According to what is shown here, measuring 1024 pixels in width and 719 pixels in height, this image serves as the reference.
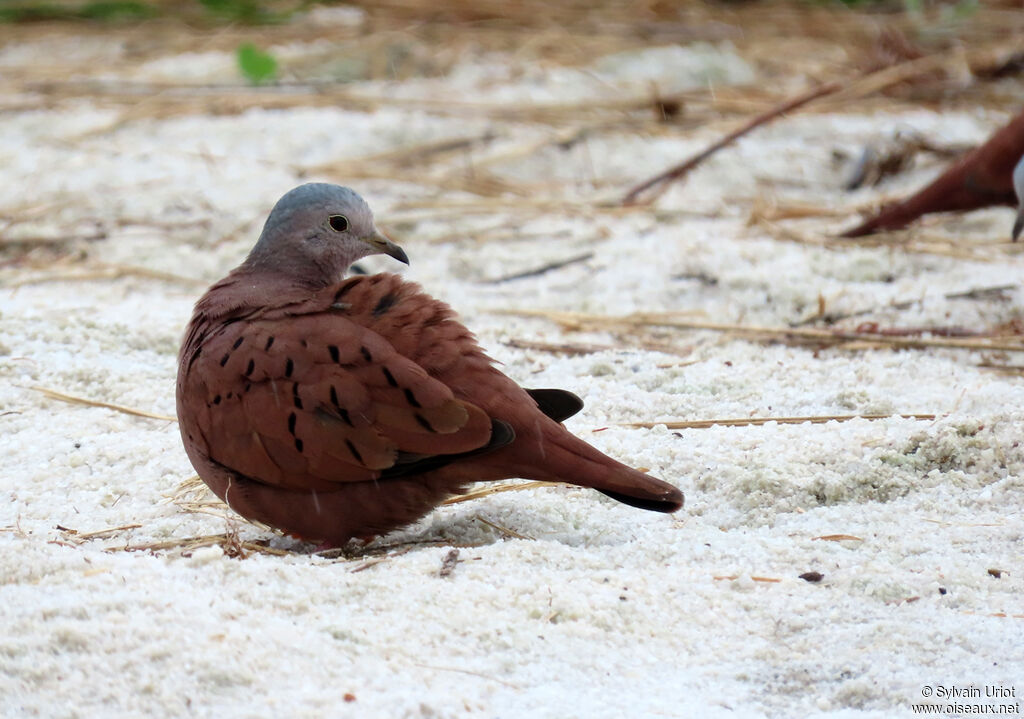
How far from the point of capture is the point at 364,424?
2438 millimetres

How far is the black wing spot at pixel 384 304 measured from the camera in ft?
8.41

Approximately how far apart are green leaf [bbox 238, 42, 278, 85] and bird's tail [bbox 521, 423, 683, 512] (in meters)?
4.61

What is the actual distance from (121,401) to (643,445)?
1.42 m

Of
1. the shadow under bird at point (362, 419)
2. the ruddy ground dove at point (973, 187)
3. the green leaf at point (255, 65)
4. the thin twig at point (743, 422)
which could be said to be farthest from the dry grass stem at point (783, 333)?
the green leaf at point (255, 65)

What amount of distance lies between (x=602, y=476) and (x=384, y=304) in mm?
570

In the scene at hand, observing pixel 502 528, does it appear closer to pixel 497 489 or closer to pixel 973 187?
pixel 497 489

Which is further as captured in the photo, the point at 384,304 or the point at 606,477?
the point at 384,304

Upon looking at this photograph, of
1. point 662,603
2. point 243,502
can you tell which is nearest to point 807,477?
point 662,603

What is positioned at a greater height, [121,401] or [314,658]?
[314,658]

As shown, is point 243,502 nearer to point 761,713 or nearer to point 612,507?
point 612,507

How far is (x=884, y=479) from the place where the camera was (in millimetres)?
2738

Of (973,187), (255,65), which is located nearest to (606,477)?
(973,187)

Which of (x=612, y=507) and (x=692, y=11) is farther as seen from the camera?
(x=692, y=11)

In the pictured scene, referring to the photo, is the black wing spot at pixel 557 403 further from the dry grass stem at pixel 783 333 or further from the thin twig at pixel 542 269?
the thin twig at pixel 542 269
